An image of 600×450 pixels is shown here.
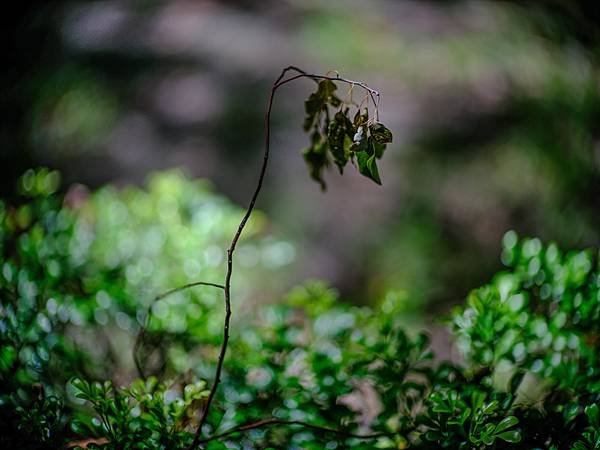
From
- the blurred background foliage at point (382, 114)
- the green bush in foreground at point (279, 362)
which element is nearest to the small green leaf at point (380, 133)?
the green bush in foreground at point (279, 362)

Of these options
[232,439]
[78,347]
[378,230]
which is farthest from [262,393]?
[378,230]

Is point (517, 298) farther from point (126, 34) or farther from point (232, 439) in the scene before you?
point (126, 34)

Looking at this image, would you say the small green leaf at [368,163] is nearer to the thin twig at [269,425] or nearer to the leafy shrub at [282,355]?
the leafy shrub at [282,355]

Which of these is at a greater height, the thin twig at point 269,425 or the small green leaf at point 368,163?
the small green leaf at point 368,163

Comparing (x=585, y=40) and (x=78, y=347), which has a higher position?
(x=585, y=40)

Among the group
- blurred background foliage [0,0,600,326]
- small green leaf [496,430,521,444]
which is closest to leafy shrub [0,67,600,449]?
small green leaf [496,430,521,444]

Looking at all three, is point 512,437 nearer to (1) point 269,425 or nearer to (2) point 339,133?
(1) point 269,425

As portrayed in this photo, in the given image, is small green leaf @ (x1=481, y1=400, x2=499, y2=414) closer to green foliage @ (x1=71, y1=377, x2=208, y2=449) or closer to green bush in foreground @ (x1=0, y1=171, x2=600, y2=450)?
green bush in foreground @ (x1=0, y1=171, x2=600, y2=450)
